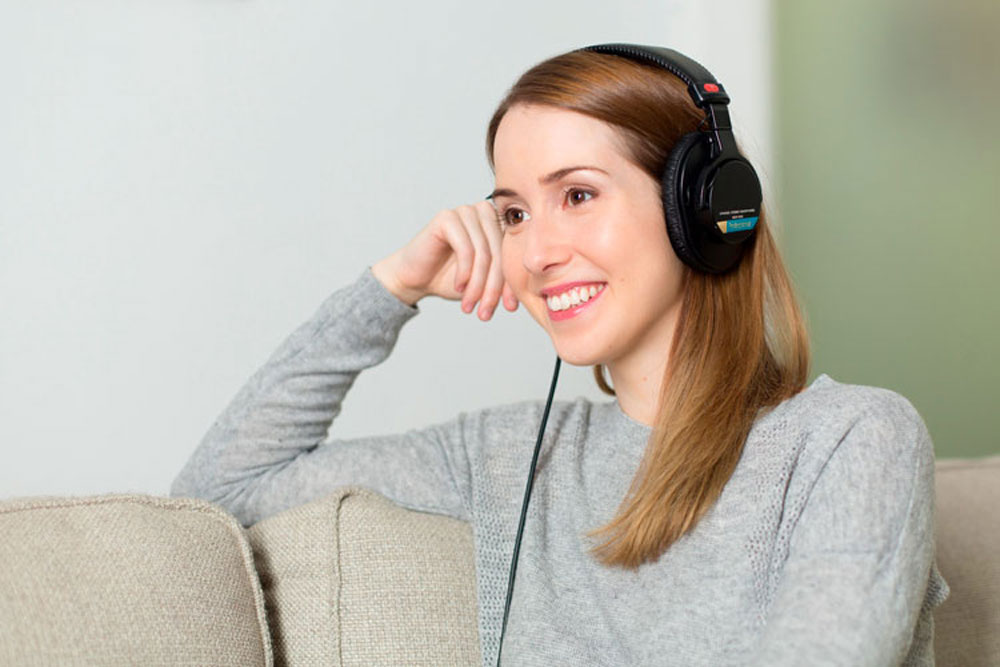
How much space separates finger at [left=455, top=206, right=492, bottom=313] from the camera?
56.3 inches

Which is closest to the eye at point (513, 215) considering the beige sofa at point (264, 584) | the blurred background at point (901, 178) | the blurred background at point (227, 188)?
the beige sofa at point (264, 584)

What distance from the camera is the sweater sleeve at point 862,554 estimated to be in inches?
37.7

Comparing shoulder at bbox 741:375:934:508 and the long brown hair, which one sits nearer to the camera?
shoulder at bbox 741:375:934:508

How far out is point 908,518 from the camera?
1.02m

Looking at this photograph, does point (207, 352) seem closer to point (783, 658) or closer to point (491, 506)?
point (491, 506)

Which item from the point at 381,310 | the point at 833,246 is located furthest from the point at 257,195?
the point at 833,246

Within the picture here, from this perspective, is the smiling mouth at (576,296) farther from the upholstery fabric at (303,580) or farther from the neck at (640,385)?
the upholstery fabric at (303,580)

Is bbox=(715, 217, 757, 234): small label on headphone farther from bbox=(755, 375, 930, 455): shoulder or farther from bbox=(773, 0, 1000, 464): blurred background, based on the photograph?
bbox=(773, 0, 1000, 464): blurred background

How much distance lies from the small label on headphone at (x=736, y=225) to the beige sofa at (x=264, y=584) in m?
0.48

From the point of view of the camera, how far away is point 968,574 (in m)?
1.40

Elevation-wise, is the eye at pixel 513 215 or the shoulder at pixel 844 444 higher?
the eye at pixel 513 215

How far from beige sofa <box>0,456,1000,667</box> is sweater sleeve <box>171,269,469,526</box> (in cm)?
7

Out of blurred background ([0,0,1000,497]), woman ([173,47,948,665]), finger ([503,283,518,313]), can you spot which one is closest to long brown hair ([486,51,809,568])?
woman ([173,47,948,665])

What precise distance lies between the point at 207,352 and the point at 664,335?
0.85m
